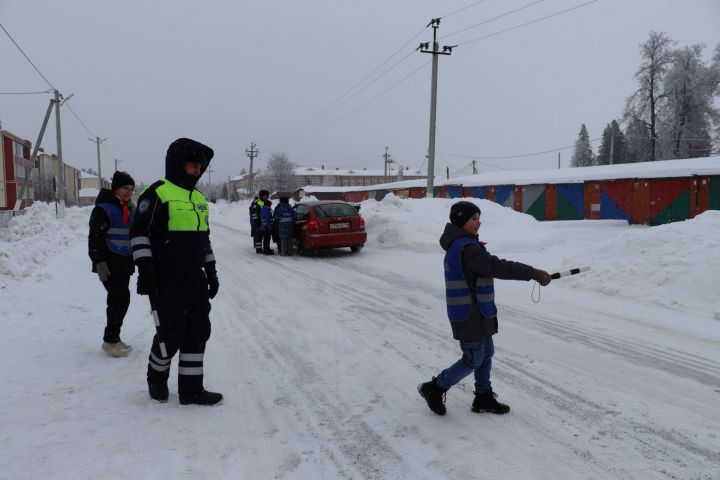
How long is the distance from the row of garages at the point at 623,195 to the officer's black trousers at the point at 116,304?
20331mm

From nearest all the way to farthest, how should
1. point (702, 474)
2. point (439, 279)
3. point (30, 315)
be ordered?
point (702, 474) < point (30, 315) < point (439, 279)

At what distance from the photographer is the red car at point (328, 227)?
506 inches

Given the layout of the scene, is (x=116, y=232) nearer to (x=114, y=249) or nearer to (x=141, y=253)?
(x=114, y=249)

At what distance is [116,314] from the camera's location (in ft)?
16.3

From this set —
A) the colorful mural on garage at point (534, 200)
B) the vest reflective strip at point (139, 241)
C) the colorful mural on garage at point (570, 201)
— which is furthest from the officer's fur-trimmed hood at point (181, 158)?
the colorful mural on garage at point (534, 200)

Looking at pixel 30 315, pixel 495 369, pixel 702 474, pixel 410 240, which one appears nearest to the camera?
pixel 702 474

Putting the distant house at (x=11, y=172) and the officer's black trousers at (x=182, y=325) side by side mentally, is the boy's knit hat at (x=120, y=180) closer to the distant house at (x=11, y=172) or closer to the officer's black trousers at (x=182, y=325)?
the officer's black trousers at (x=182, y=325)

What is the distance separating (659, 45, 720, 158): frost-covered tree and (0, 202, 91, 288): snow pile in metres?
47.9

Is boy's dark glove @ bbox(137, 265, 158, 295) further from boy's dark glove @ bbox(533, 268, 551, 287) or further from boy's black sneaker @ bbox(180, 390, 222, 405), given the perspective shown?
boy's dark glove @ bbox(533, 268, 551, 287)

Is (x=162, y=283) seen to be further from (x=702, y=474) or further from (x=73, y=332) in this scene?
(x=702, y=474)

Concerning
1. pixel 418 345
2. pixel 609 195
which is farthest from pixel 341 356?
pixel 609 195

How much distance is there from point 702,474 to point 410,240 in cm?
1122

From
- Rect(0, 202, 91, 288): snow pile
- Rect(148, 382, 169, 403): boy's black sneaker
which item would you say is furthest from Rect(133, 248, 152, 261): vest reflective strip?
Rect(0, 202, 91, 288): snow pile

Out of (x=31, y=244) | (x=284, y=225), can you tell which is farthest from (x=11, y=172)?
(x=284, y=225)
